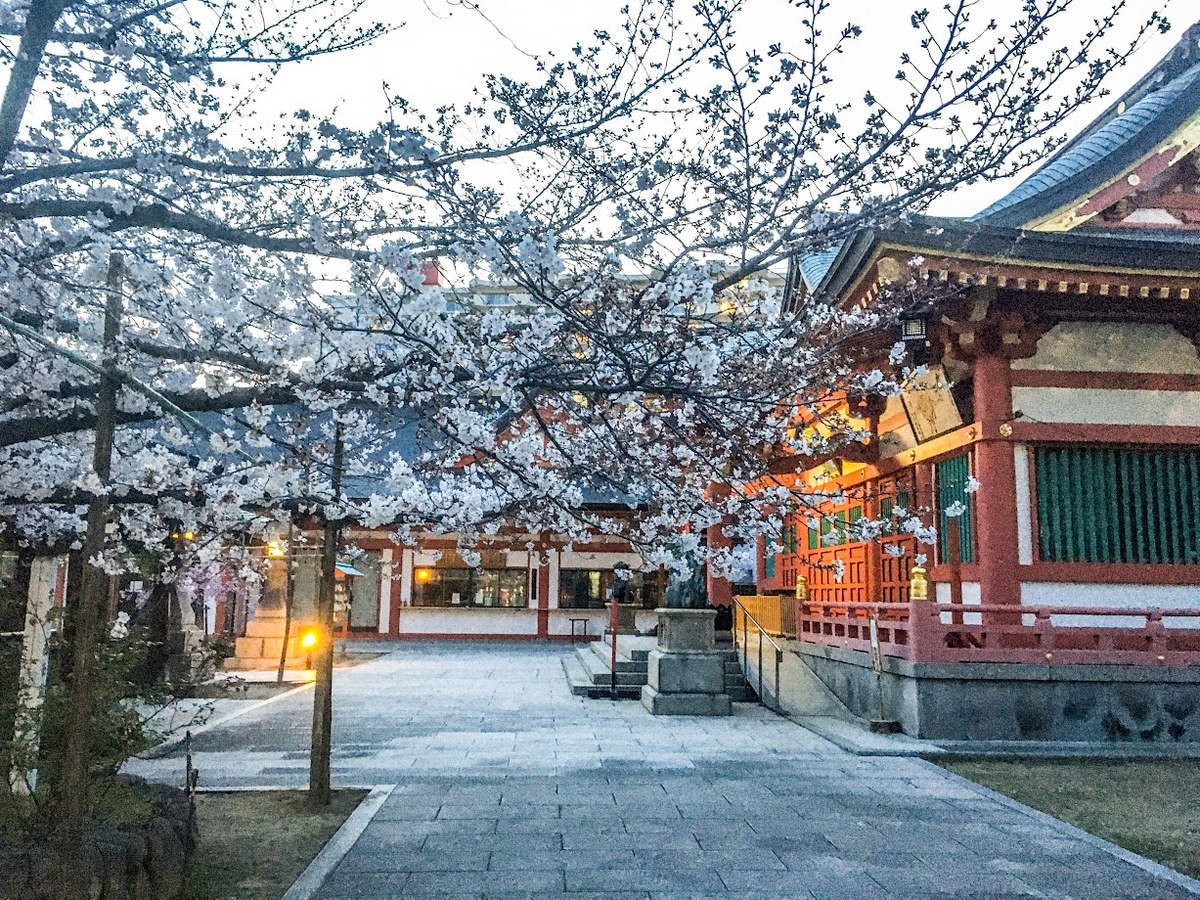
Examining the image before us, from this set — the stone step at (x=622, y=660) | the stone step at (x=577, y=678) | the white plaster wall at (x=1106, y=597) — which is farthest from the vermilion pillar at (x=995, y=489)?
the stone step at (x=577, y=678)

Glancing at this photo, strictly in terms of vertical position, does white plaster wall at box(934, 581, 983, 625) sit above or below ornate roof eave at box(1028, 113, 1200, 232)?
below

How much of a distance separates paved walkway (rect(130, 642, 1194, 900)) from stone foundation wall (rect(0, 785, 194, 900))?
2.86 ft

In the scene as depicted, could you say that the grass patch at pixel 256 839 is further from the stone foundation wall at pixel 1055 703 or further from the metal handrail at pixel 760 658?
the metal handrail at pixel 760 658

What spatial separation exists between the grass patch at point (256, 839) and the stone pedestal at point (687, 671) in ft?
19.7

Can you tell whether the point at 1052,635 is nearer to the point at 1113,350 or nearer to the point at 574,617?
the point at 1113,350

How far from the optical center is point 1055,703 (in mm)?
10406

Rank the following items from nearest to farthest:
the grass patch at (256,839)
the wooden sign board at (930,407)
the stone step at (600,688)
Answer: the grass patch at (256,839)
the wooden sign board at (930,407)
the stone step at (600,688)

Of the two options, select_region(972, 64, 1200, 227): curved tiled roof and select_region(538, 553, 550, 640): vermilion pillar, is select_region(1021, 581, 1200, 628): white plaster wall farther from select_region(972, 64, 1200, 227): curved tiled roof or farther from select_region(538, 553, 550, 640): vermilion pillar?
select_region(538, 553, 550, 640): vermilion pillar

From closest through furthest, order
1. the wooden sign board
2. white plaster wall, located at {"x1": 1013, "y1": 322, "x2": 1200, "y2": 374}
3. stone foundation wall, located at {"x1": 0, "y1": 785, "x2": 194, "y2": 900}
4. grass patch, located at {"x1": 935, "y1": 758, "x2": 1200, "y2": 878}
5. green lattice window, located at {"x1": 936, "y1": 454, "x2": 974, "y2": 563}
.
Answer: stone foundation wall, located at {"x1": 0, "y1": 785, "x2": 194, "y2": 900} < grass patch, located at {"x1": 935, "y1": 758, "x2": 1200, "y2": 878} < white plaster wall, located at {"x1": 1013, "y1": 322, "x2": 1200, "y2": 374} < green lattice window, located at {"x1": 936, "y1": 454, "x2": 974, "y2": 563} < the wooden sign board

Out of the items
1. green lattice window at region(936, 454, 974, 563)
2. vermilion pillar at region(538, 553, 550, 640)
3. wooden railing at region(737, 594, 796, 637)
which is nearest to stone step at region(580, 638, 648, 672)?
wooden railing at region(737, 594, 796, 637)

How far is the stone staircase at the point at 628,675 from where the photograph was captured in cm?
1449

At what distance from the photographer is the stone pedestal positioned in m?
12.5

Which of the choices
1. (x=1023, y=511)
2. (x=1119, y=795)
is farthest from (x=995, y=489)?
(x=1119, y=795)

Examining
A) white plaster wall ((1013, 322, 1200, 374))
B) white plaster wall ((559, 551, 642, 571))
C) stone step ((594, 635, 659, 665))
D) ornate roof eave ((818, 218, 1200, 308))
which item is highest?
ornate roof eave ((818, 218, 1200, 308))
